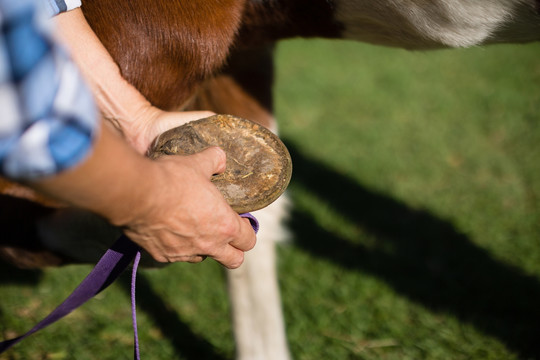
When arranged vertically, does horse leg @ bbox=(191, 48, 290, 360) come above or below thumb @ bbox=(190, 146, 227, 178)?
below

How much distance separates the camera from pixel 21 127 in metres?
0.64

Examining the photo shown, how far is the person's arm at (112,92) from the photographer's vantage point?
1017mm

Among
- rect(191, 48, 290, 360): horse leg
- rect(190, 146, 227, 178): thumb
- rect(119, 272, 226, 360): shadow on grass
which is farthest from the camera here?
rect(119, 272, 226, 360): shadow on grass

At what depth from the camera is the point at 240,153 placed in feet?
3.34

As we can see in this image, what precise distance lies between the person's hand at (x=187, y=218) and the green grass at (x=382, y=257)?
101 centimetres

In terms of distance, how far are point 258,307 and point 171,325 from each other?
0.42m

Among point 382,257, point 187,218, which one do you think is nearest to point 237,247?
point 187,218

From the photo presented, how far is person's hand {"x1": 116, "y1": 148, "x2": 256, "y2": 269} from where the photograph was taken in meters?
0.77

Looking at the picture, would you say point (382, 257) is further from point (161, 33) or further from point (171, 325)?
point (161, 33)

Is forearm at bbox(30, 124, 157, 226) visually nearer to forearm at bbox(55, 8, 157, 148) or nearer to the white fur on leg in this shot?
forearm at bbox(55, 8, 157, 148)

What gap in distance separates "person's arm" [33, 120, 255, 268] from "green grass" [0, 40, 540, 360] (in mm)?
1019

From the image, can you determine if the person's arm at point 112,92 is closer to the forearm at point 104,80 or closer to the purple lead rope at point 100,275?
the forearm at point 104,80

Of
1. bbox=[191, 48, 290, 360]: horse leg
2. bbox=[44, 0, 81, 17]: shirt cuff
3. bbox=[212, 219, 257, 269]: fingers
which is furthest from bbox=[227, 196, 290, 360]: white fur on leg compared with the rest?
bbox=[44, 0, 81, 17]: shirt cuff

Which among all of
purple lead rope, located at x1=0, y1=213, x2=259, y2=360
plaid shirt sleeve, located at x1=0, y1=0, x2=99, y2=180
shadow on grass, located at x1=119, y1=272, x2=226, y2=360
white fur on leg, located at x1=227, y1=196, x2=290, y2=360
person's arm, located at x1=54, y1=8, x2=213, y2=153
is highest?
plaid shirt sleeve, located at x1=0, y1=0, x2=99, y2=180
